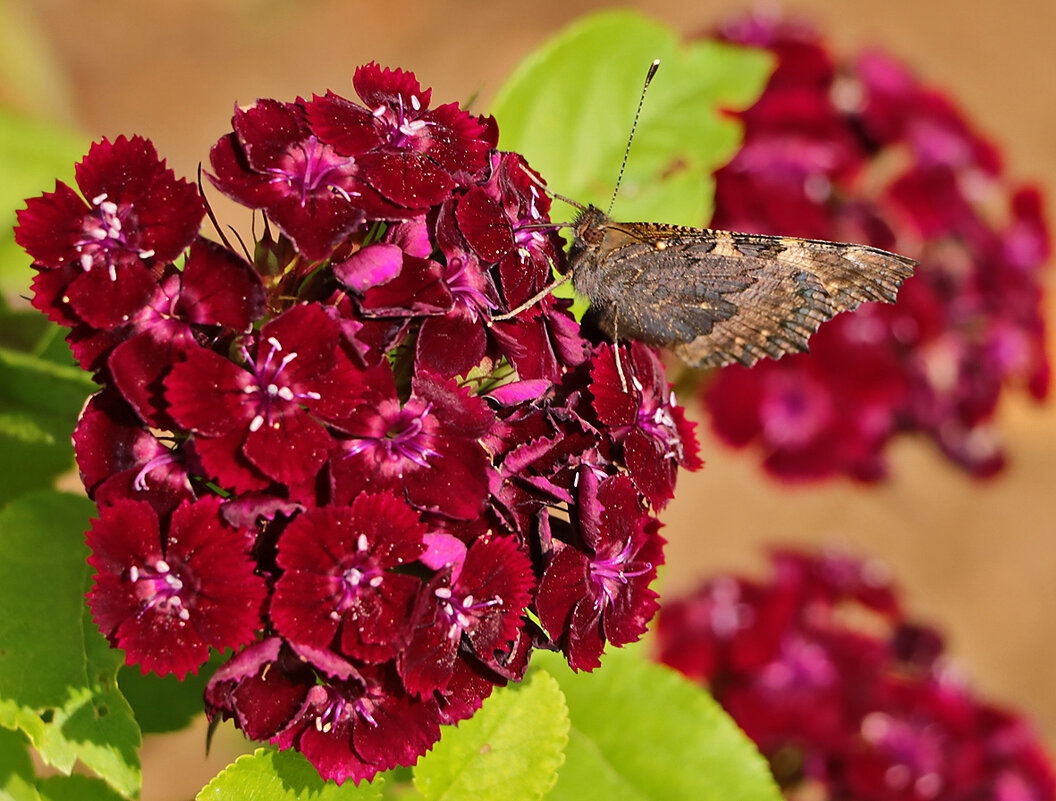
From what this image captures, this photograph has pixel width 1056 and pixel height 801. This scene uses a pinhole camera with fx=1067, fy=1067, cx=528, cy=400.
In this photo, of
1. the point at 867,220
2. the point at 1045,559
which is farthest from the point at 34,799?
the point at 1045,559

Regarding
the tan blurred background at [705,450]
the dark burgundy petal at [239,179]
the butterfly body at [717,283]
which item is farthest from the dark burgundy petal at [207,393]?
the tan blurred background at [705,450]

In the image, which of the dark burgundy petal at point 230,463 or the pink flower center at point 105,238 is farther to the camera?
the pink flower center at point 105,238

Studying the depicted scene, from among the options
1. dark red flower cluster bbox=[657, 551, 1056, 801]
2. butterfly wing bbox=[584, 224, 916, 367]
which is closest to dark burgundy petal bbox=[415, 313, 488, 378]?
butterfly wing bbox=[584, 224, 916, 367]

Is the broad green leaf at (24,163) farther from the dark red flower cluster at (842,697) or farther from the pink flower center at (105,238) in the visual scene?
the dark red flower cluster at (842,697)

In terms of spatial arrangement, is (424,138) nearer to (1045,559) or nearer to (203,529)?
(203,529)

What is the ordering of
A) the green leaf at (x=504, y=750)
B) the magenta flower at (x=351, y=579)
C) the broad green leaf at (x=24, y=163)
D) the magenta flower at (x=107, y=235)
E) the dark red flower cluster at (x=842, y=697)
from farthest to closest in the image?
the dark red flower cluster at (x=842, y=697) < the broad green leaf at (x=24, y=163) < the green leaf at (x=504, y=750) < the magenta flower at (x=107, y=235) < the magenta flower at (x=351, y=579)

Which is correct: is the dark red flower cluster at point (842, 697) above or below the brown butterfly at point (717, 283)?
below

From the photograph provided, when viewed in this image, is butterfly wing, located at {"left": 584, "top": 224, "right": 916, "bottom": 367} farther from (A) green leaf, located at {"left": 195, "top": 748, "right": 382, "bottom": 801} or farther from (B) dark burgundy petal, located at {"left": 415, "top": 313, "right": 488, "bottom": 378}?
(A) green leaf, located at {"left": 195, "top": 748, "right": 382, "bottom": 801}
